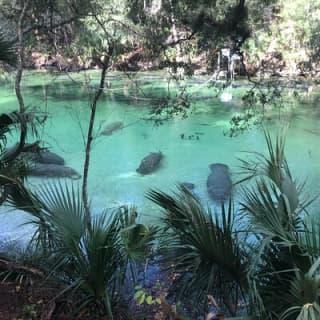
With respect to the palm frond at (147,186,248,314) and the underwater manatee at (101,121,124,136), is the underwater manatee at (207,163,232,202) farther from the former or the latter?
the palm frond at (147,186,248,314)

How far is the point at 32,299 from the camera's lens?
306 cm

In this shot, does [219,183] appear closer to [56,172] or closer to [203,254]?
[56,172]

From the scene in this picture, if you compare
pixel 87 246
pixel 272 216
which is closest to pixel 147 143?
pixel 87 246

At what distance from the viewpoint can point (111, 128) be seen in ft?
38.1

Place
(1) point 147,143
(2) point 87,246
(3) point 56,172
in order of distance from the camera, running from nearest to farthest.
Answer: (2) point 87,246 < (3) point 56,172 < (1) point 147,143

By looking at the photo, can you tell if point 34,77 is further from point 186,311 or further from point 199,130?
point 186,311

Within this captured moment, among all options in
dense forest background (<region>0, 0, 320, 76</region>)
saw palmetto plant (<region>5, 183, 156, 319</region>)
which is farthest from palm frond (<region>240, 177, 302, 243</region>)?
dense forest background (<region>0, 0, 320, 76</region>)

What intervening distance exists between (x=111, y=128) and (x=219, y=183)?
495 centimetres

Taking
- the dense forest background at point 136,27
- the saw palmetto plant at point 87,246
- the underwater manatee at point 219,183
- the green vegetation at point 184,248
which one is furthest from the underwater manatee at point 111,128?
the saw palmetto plant at point 87,246

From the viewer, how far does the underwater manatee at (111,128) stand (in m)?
11.3

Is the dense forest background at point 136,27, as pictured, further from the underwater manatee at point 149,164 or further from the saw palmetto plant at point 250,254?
the saw palmetto plant at point 250,254

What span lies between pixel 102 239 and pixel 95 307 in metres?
0.51

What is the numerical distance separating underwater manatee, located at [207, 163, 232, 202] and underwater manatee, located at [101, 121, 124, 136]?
12.5 ft

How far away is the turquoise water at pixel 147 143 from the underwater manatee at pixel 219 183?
0.16 metres
